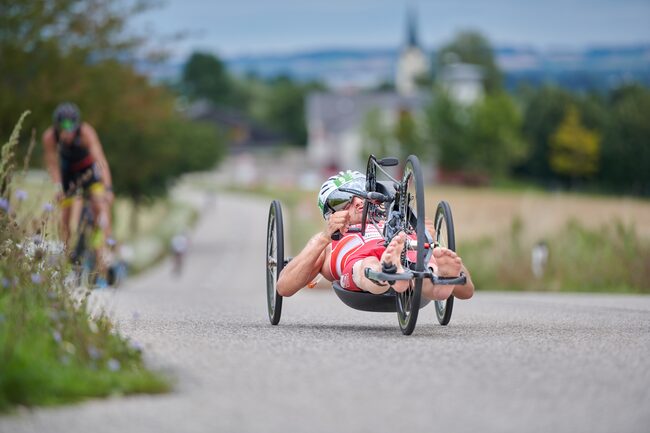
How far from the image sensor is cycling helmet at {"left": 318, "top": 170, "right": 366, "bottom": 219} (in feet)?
28.5

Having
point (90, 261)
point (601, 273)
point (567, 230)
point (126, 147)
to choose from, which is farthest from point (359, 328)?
point (126, 147)

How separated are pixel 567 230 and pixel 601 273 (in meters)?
4.04

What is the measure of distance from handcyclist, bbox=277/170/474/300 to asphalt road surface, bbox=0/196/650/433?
0.27 metres

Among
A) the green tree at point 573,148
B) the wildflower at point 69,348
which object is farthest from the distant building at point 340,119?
the wildflower at point 69,348

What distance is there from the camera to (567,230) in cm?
2236

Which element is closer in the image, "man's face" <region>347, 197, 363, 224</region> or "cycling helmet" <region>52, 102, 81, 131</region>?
"man's face" <region>347, 197, 363, 224</region>

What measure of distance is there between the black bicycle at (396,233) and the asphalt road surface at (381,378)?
0.17 meters

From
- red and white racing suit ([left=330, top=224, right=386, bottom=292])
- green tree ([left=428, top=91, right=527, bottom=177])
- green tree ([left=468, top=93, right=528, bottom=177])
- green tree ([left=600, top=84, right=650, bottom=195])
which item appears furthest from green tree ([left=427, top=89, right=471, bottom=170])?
red and white racing suit ([left=330, top=224, right=386, bottom=292])

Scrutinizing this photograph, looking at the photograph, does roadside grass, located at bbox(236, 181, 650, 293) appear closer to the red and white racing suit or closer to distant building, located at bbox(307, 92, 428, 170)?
the red and white racing suit

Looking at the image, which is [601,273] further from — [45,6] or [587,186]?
[587,186]

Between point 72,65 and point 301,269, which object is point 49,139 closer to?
point 301,269

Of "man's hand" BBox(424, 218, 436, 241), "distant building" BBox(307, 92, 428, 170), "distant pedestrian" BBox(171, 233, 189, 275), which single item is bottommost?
"distant pedestrian" BBox(171, 233, 189, 275)

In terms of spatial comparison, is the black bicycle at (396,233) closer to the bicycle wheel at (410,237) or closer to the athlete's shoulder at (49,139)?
the bicycle wheel at (410,237)

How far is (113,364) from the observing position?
5504 millimetres
